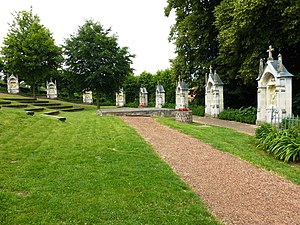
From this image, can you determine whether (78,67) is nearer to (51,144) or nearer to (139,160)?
(51,144)

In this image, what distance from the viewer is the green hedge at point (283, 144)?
744cm

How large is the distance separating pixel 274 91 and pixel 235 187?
37.2 ft

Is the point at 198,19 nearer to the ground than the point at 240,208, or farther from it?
farther from it

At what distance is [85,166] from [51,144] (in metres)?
2.60

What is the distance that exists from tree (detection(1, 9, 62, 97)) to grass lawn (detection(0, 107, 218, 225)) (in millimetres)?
20432

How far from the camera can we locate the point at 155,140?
32.9 feet

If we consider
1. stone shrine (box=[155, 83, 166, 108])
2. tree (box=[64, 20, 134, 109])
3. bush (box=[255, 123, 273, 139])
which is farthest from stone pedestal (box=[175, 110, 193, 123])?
stone shrine (box=[155, 83, 166, 108])

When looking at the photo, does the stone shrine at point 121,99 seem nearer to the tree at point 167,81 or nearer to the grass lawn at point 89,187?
the tree at point 167,81

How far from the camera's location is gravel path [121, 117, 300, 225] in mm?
4020

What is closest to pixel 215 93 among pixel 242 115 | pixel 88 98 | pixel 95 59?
pixel 242 115

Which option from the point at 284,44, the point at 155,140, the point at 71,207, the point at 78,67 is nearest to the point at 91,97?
the point at 78,67

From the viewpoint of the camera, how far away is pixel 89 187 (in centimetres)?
466

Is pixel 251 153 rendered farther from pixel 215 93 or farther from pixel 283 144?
pixel 215 93

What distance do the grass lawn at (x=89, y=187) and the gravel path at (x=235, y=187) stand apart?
33 cm
